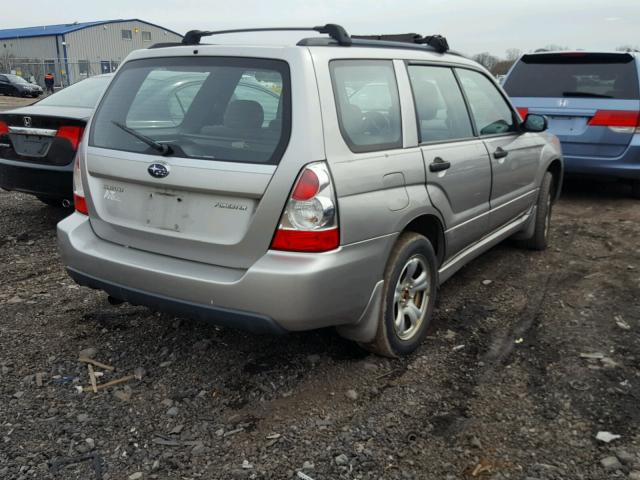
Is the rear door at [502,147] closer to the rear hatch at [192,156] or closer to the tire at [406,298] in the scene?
the tire at [406,298]

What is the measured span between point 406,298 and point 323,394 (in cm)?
75

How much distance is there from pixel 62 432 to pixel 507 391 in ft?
7.24

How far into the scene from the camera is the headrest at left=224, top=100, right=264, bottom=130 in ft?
9.78

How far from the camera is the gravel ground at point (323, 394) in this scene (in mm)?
2674

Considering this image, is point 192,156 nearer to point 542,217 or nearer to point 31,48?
point 542,217

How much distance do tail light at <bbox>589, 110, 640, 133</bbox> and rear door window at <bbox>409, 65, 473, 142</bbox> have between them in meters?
3.85

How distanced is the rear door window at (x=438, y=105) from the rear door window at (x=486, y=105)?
6.4 inches

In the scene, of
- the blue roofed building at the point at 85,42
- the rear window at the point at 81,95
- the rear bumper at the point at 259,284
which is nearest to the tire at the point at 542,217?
the rear bumper at the point at 259,284

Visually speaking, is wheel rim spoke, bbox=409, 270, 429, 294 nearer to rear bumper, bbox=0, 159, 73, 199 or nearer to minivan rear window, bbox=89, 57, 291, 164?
minivan rear window, bbox=89, 57, 291, 164

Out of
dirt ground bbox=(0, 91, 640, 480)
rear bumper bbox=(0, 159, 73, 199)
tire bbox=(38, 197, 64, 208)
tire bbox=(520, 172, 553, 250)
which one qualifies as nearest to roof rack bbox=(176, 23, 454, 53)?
dirt ground bbox=(0, 91, 640, 480)

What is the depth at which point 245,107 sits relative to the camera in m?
3.04

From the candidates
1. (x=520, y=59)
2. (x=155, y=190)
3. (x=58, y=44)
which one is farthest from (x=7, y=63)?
(x=155, y=190)

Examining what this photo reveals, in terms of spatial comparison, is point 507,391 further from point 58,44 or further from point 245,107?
point 58,44

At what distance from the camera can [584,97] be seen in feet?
24.3
